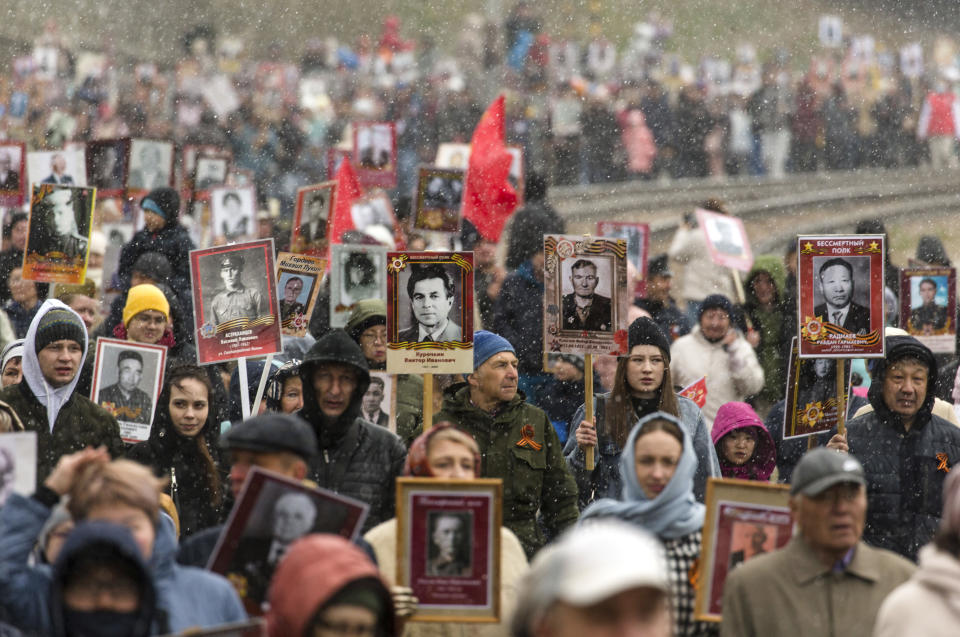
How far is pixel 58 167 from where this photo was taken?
1145 cm

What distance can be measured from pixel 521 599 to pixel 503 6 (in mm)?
28626

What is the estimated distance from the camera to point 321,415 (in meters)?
5.97

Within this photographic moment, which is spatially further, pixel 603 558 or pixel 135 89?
pixel 135 89

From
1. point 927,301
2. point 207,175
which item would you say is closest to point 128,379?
point 927,301

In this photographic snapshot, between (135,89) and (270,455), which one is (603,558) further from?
(135,89)

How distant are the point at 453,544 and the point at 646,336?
2.50 metres

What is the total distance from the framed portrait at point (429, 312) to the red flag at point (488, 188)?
14.3ft

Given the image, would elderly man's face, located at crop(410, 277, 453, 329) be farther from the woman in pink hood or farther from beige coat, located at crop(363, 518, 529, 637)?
beige coat, located at crop(363, 518, 529, 637)

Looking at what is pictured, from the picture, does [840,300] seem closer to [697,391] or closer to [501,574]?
[697,391]

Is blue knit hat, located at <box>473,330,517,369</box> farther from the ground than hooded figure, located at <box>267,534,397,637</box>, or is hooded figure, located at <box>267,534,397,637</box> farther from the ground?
blue knit hat, located at <box>473,330,517,369</box>

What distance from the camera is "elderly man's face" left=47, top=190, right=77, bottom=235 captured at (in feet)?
30.6

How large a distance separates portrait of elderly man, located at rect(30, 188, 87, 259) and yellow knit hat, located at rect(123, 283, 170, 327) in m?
1.12

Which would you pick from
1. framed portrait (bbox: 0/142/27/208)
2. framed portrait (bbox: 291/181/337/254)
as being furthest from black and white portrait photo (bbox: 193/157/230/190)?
framed portrait (bbox: 291/181/337/254)

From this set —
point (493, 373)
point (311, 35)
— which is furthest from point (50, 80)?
point (493, 373)
